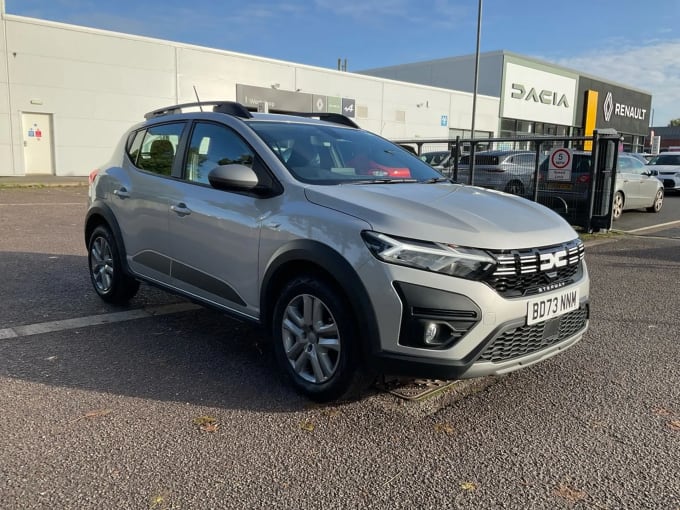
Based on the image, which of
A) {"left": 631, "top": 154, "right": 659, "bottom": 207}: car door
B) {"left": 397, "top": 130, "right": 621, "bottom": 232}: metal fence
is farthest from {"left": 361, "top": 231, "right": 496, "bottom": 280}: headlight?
{"left": 631, "top": 154, "right": 659, "bottom": 207}: car door

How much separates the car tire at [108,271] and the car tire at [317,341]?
229cm

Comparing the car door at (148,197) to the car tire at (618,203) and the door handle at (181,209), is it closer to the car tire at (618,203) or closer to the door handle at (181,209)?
the door handle at (181,209)

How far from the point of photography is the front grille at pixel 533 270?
306 cm

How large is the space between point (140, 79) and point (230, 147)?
918 inches

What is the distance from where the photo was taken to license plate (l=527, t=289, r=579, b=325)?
3.17 m

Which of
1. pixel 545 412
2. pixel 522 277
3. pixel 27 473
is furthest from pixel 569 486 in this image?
pixel 27 473

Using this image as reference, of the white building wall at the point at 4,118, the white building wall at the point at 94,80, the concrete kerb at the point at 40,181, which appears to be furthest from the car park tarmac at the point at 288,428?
the white building wall at the point at 94,80

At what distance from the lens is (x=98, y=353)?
425cm

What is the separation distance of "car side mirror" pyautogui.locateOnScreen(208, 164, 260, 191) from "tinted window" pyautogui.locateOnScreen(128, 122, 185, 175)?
1.13m

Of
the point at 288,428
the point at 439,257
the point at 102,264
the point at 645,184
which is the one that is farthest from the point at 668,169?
the point at 288,428

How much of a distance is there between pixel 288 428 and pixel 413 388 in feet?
2.98

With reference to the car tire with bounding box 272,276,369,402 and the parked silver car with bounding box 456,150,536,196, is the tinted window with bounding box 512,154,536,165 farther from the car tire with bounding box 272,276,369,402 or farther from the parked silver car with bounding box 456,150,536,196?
the car tire with bounding box 272,276,369,402

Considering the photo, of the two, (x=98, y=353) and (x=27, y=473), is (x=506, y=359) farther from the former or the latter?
(x=98, y=353)

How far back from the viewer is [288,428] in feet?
10.4
